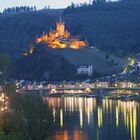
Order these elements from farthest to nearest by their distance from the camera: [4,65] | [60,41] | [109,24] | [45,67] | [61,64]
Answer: [109,24], [60,41], [61,64], [45,67], [4,65]

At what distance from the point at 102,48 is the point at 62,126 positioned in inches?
4324

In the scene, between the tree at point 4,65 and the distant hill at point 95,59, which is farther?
the distant hill at point 95,59

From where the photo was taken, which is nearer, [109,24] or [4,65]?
[4,65]

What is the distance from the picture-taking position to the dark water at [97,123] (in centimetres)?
4475

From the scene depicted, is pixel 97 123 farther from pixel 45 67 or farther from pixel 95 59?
pixel 95 59

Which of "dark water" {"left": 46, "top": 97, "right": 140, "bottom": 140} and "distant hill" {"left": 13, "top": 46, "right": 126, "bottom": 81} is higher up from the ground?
"distant hill" {"left": 13, "top": 46, "right": 126, "bottom": 81}

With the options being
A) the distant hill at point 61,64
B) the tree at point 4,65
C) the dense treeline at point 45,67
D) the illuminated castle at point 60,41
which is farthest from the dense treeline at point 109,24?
the tree at point 4,65

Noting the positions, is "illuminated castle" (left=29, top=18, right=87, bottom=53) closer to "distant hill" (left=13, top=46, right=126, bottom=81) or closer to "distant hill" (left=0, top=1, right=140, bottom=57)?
"distant hill" (left=13, top=46, right=126, bottom=81)

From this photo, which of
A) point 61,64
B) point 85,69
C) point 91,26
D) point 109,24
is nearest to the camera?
point 85,69

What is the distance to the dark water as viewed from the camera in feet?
147

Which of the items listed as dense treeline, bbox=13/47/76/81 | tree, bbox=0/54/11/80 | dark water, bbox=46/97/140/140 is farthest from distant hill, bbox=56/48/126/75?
tree, bbox=0/54/11/80

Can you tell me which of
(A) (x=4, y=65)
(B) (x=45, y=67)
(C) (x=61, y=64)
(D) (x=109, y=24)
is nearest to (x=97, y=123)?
(A) (x=4, y=65)

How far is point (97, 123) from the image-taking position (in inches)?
2136

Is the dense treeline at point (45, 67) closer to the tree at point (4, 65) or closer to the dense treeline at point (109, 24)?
the dense treeline at point (109, 24)
